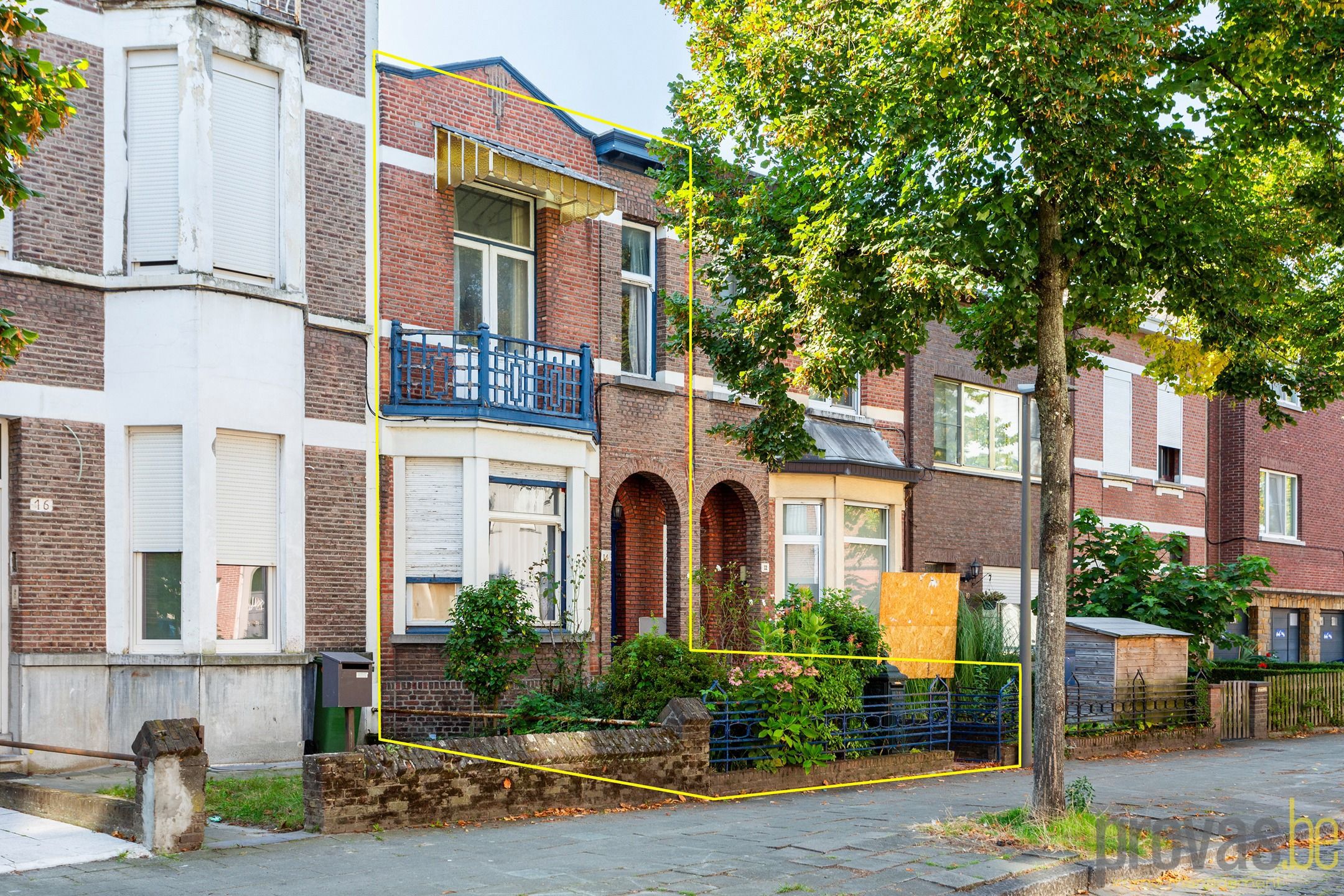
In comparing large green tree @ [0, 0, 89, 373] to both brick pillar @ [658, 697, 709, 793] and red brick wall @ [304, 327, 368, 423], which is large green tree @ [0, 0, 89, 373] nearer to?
brick pillar @ [658, 697, 709, 793]

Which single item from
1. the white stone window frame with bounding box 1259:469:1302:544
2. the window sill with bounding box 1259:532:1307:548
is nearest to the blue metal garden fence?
the window sill with bounding box 1259:532:1307:548

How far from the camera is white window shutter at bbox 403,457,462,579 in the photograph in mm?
16797

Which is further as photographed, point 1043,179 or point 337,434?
point 337,434

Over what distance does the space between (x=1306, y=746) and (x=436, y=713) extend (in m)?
13.2

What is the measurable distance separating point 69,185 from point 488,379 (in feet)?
17.4

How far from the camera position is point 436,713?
601 inches

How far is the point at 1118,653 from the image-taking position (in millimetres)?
18062

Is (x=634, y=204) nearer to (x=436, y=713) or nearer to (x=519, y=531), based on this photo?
(x=519, y=531)

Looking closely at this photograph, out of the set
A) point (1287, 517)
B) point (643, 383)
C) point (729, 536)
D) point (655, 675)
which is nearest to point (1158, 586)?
point (729, 536)

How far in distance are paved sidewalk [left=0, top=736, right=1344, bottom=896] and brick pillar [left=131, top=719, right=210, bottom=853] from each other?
0.63 feet

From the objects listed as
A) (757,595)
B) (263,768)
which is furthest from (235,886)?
(757,595)

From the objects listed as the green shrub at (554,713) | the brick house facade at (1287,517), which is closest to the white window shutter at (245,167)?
the green shrub at (554,713)

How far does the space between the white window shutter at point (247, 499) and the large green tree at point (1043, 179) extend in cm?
620

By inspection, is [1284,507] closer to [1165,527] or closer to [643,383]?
[1165,527]
